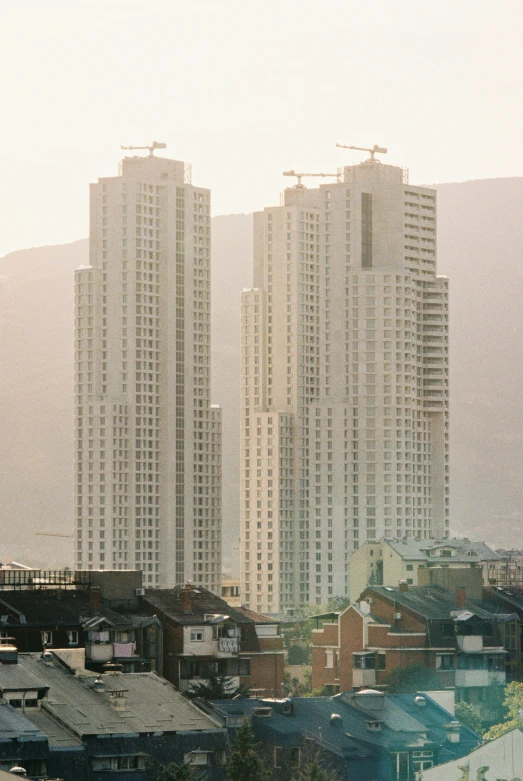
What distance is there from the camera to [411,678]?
108875mm

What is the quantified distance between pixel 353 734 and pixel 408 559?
3416 inches

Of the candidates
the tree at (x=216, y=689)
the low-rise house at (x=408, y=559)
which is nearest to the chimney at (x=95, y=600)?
the tree at (x=216, y=689)

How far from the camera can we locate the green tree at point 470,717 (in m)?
93.4

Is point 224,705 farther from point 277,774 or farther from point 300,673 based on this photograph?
point 300,673

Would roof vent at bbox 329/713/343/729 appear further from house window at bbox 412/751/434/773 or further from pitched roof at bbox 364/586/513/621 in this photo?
pitched roof at bbox 364/586/513/621

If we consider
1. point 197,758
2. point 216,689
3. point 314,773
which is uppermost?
point 216,689

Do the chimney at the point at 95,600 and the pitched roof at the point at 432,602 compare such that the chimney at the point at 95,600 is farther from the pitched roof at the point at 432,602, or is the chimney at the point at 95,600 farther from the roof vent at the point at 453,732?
the pitched roof at the point at 432,602

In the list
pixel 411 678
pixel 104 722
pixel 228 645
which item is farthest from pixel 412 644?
pixel 104 722

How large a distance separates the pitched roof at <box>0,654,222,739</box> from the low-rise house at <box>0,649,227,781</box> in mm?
35

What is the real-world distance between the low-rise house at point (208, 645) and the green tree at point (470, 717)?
1002 cm

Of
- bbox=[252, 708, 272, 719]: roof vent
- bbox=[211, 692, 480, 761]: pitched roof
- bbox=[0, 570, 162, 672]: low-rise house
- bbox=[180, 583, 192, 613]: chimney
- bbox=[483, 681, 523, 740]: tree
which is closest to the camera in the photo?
bbox=[211, 692, 480, 761]: pitched roof

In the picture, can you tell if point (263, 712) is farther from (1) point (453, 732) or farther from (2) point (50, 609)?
(2) point (50, 609)

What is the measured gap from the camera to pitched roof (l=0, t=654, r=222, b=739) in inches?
2849

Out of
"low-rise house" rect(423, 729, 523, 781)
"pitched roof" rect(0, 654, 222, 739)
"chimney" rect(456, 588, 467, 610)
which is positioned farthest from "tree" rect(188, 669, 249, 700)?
"chimney" rect(456, 588, 467, 610)
